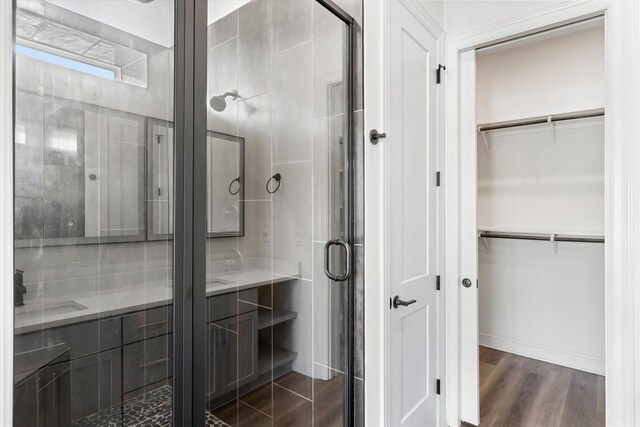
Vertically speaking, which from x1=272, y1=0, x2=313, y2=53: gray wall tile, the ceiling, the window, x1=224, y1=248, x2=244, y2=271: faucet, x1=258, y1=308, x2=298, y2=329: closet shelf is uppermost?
x1=272, y1=0, x2=313, y2=53: gray wall tile

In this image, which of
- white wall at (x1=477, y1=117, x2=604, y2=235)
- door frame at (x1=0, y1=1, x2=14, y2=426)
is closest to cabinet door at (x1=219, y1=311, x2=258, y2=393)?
door frame at (x1=0, y1=1, x2=14, y2=426)

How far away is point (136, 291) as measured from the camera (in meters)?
0.94

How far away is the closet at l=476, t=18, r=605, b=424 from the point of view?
2.93 metres

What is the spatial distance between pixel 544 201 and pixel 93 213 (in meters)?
3.43

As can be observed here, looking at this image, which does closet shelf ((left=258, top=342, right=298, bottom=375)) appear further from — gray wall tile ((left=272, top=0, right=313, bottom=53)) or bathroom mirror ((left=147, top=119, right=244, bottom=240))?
gray wall tile ((left=272, top=0, right=313, bottom=53))

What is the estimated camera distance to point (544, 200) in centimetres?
317

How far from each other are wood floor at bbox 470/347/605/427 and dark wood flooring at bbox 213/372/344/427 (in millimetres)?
1306

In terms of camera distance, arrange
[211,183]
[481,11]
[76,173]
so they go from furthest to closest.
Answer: [481,11] < [211,183] < [76,173]

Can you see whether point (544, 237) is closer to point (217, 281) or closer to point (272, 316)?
point (272, 316)

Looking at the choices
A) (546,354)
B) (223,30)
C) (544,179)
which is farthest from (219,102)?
(546,354)

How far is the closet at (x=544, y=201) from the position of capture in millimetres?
2932

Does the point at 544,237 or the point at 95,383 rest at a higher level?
the point at 544,237

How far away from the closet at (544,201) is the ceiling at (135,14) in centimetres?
266

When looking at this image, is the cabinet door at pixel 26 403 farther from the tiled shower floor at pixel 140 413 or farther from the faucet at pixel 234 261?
the faucet at pixel 234 261
